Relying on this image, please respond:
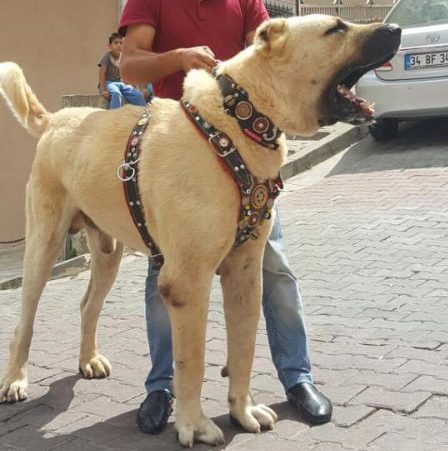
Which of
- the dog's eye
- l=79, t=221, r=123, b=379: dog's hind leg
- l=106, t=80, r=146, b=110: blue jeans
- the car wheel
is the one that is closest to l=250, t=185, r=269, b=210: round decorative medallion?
the dog's eye

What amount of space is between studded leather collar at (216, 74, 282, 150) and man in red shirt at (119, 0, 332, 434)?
258 mm

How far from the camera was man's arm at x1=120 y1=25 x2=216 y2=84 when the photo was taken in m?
3.80

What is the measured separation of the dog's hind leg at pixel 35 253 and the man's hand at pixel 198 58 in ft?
3.35

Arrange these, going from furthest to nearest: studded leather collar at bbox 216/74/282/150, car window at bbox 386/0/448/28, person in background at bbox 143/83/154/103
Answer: car window at bbox 386/0/448/28 < person in background at bbox 143/83/154/103 < studded leather collar at bbox 216/74/282/150

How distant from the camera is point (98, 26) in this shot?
1241 cm

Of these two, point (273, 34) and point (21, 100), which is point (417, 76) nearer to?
point (21, 100)

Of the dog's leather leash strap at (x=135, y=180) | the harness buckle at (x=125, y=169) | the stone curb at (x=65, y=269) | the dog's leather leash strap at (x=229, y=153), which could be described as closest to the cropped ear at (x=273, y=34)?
the dog's leather leash strap at (x=229, y=153)

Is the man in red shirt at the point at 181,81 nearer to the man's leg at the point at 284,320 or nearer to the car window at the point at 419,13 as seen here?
the man's leg at the point at 284,320

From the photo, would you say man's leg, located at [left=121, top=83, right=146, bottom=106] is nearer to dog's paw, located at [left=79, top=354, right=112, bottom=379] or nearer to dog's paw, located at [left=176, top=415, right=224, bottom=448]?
dog's paw, located at [left=79, top=354, right=112, bottom=379]

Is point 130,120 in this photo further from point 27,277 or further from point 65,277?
point 65,277

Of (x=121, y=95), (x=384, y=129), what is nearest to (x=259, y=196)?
(x=121, y=95)

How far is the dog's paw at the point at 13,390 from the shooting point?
4.55m

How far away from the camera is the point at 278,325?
425 centimetres

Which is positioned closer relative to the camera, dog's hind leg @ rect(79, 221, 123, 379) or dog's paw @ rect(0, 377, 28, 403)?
dog's paw @ rect(0, 377, 28, 403)
